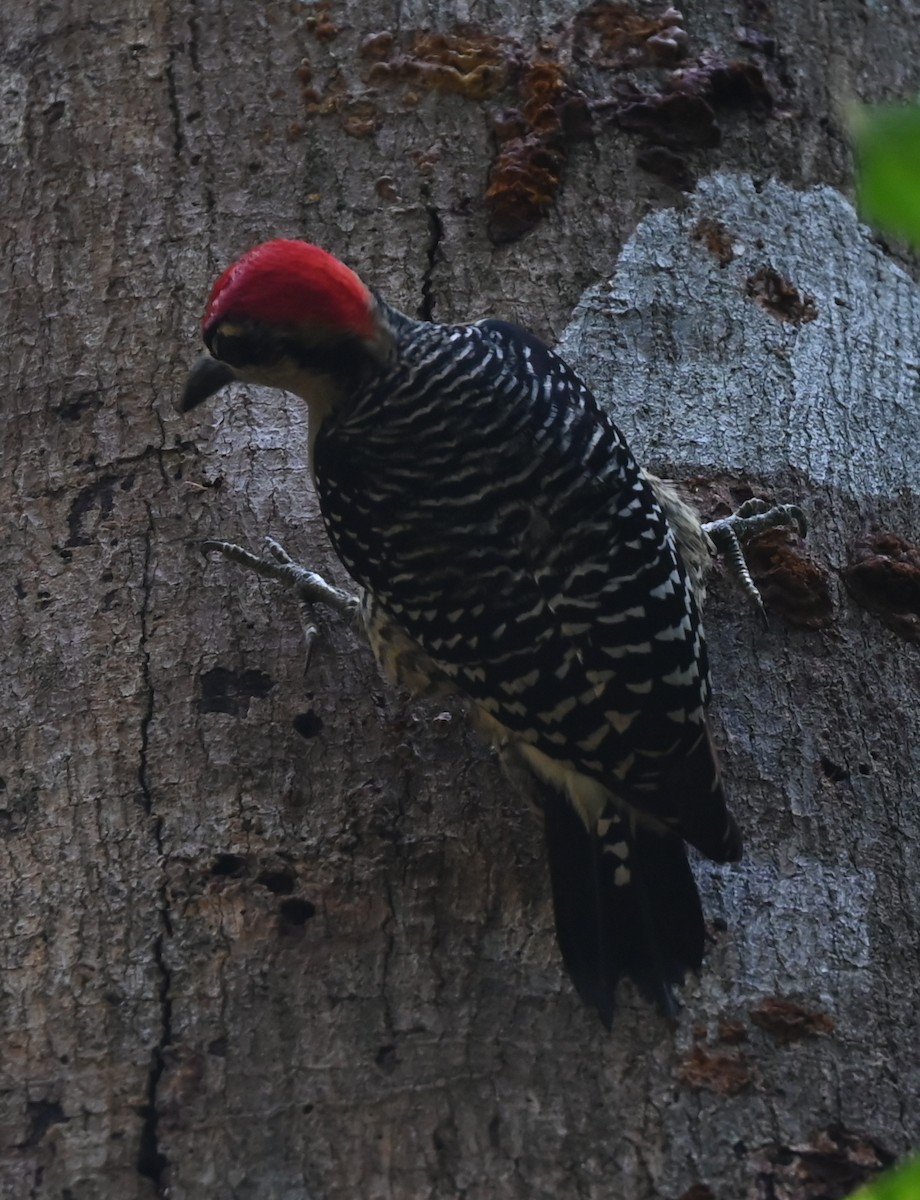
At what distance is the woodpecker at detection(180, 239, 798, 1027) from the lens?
2334 millimetres

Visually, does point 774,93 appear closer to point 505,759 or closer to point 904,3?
point 904,3

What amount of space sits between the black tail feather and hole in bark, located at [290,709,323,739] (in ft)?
1.38

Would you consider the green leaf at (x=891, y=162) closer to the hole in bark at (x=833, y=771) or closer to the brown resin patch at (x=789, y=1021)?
the brown resin patch at (x=789, y=1021)

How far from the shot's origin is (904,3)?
3836 mm

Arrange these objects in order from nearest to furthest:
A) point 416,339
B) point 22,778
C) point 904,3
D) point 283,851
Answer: point 283,851 → point 22,778 → point 416,339 → point 904,3

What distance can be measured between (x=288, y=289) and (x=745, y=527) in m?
1.00

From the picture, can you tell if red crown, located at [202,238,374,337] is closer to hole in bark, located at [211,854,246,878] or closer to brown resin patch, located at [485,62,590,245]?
brown resin patch, located at [485,62,590,245]

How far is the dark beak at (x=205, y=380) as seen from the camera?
281 cm

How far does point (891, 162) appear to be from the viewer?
2.74 ft

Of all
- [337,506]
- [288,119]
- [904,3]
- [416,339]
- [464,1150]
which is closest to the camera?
[464,1150]

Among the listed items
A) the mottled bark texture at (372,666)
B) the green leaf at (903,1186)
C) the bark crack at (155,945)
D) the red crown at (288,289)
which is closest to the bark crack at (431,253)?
the mottled bark texture at (372,666)

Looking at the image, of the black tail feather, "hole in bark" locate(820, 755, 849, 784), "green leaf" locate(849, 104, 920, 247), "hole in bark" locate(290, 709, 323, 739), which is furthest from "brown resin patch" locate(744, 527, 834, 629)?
"green leaf" locate(849, 104, 920, 247)

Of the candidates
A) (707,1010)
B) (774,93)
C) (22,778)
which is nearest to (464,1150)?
(707,1010)

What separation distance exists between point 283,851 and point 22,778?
51cm
